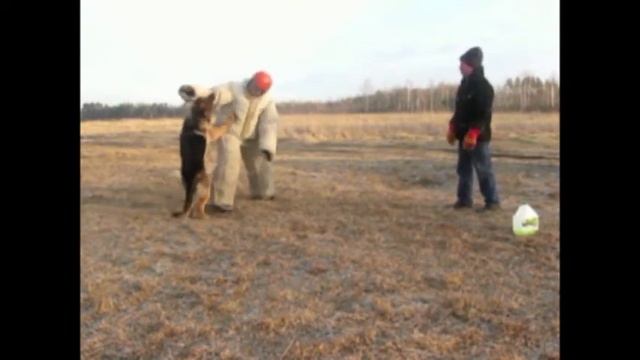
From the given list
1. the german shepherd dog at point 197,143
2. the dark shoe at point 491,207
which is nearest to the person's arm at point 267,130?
the german shepherd dog at point 197,143

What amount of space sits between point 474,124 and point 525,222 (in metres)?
1.19

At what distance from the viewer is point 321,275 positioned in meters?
4.60

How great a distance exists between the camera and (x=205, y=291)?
426 cm

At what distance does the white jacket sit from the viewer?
21.7ft

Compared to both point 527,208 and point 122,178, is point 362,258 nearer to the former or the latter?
point 527,208

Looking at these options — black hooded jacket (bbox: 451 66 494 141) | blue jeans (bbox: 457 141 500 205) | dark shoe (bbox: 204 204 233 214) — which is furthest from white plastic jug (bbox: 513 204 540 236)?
dark shoe (bbox: 204 204 233 214)

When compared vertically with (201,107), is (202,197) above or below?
below

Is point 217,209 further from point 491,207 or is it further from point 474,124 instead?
point 491,207

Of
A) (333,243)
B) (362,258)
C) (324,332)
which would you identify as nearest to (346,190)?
(333,243)

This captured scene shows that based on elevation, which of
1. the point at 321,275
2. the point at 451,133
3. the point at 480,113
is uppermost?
the point at 480,113

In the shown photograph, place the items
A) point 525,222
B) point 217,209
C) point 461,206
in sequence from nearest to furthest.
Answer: point 525,222 < point 217,209 < point 461,206

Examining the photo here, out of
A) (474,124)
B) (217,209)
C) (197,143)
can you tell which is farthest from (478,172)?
(197,143)

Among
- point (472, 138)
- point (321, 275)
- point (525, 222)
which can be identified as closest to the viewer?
point (321, 275)
